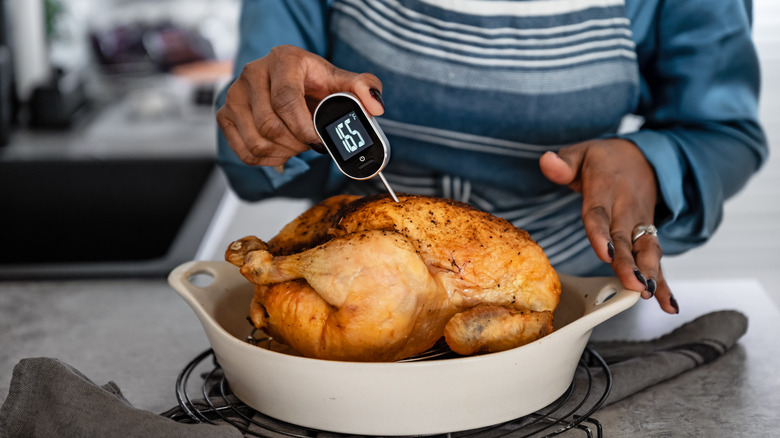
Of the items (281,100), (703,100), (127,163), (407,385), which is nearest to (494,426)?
(407,385)

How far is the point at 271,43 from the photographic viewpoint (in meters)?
1.19

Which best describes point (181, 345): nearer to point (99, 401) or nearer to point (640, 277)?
point (99, 401)

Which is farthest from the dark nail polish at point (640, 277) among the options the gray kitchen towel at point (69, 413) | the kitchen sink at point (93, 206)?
the kitchen sink at point (93, 206)

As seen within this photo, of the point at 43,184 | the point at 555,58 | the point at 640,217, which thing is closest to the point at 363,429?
the point at 640,217

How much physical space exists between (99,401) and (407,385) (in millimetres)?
301

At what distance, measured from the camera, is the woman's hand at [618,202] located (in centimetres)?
84

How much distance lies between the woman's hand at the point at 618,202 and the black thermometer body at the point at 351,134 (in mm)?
245

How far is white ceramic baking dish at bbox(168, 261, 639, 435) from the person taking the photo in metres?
0.69

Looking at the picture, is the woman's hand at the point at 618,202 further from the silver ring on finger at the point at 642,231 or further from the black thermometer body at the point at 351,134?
the black thermometer body at the point at 351,134

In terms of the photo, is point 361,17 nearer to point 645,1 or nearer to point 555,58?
point 555,58

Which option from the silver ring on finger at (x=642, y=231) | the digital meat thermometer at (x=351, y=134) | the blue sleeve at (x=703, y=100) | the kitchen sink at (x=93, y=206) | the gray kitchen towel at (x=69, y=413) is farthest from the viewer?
the kitchen sink at (x=93, y=206)

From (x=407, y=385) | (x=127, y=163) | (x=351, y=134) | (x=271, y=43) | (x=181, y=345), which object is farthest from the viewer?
(x=127, y=163)

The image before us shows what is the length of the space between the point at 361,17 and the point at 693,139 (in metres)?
0.55

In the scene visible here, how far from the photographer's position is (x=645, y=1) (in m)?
1.14
